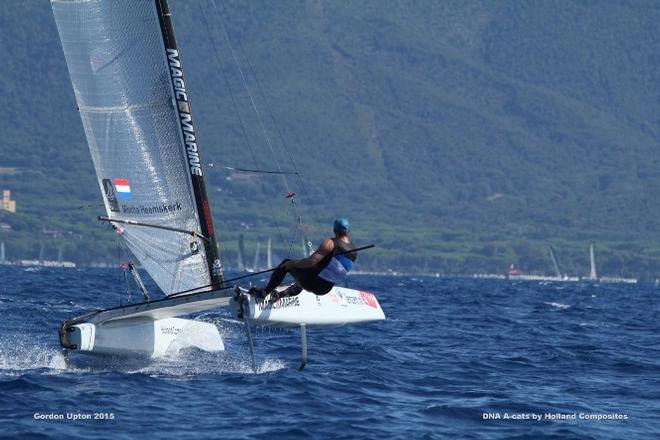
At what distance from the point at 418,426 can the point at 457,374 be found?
17.0 feet

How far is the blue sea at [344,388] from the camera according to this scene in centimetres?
1617

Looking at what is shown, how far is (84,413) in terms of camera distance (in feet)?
54.1

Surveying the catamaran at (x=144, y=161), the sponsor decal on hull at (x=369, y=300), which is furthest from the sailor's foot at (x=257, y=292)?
the sponsor decal on hull at (x=369, y=300)

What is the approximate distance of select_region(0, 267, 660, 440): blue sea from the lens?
1617 cm

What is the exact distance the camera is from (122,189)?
68.7 ft

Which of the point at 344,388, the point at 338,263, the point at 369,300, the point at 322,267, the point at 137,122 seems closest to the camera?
the point at 322,267

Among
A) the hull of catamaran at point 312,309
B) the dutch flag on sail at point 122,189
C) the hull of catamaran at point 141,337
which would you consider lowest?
the hull of catamaran at point 141,337

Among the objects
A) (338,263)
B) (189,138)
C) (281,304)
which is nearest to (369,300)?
(281,304)

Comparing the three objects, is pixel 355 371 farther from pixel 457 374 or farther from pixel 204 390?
pixel 204 390

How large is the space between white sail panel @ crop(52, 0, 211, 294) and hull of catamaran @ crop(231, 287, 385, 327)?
63.6 inches

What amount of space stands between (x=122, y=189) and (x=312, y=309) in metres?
3.28

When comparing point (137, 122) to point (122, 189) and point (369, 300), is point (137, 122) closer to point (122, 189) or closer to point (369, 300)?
point (122, 189)

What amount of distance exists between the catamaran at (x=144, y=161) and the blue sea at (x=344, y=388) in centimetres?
85

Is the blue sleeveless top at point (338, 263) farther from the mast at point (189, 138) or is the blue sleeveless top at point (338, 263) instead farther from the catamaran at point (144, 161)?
the mast at point (189, 138)
